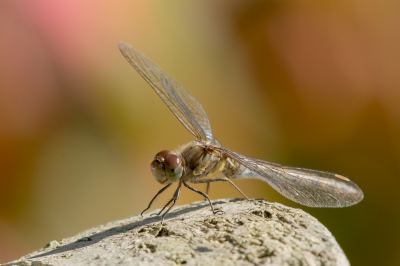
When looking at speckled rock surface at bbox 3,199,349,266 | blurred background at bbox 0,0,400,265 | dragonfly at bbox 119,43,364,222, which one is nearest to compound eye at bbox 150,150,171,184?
dragonfly at bbox 119,43,364,222

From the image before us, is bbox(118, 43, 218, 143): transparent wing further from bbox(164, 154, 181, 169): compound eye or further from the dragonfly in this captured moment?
bbox(164, 154, 181, 169): compound eye

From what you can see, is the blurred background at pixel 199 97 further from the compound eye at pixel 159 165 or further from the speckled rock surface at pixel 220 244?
the speckled rock surface at pixel 220 244

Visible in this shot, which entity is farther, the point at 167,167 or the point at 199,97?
the point at 199,97

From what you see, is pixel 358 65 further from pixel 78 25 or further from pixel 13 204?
pixel 13 204

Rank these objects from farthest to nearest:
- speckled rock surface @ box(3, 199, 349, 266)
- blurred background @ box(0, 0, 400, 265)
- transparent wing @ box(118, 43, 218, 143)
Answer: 1. blurred background @ box(0, 0, 400, 265)
2. transparent wing @ box(118, 43, 218, 143)
3. speckled rock surface @ box(3, 199, 349, 266)

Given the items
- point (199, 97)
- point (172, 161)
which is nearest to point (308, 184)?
point (172, 161)

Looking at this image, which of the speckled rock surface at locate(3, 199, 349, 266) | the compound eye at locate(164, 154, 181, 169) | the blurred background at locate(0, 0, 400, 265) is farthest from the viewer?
the blurred background at locate(0, 0, 400, 265)

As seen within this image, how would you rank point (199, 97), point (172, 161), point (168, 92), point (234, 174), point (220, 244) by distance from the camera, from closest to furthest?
point (220, 244) < point (172, 161) < point (234, 174) < point (168, 92) < point (199, 97)

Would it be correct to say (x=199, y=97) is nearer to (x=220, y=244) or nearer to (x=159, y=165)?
(x=159, y=165)
